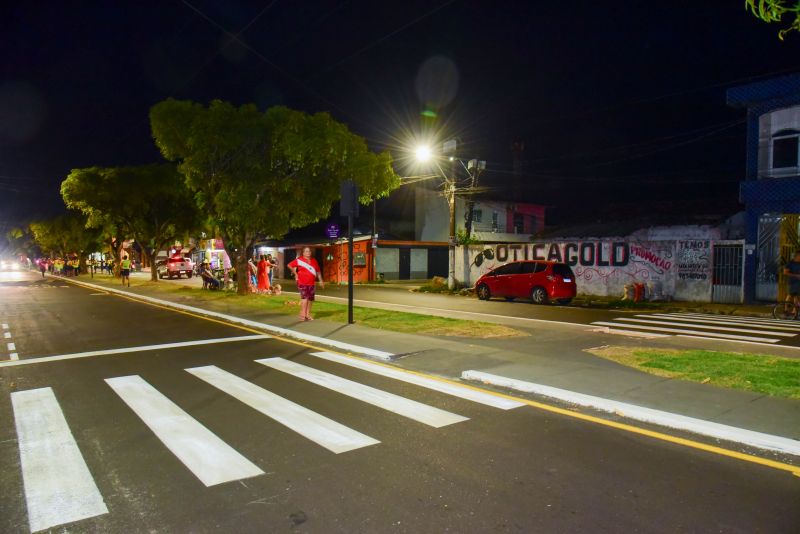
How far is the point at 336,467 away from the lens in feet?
14.3

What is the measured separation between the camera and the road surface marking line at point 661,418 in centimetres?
479

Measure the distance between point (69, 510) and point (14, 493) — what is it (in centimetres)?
61

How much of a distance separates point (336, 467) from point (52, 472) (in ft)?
7.56

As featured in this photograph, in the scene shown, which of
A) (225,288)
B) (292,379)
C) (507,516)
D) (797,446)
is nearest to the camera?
(507,516)

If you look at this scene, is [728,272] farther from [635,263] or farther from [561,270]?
[561,270]

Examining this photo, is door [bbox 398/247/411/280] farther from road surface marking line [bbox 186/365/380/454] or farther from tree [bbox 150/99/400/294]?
road surface marking line [bbox 186/365/380/454]

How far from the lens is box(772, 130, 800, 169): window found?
736 inches

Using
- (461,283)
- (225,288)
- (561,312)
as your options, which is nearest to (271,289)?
(225,288)

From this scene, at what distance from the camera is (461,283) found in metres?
27.7

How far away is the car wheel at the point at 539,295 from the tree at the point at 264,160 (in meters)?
7.11

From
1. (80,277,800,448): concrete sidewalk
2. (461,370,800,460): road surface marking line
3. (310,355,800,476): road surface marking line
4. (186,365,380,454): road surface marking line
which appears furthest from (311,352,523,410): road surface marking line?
(186,365,380,454): road surface marking line

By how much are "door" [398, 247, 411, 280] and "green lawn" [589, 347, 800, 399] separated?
28.8m

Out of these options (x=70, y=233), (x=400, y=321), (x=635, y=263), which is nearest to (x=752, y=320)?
(x=635, y=263)

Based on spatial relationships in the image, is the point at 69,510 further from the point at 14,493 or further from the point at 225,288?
the point at 225,288
